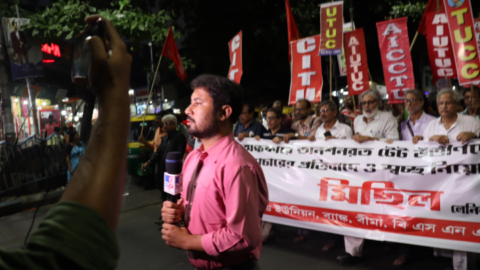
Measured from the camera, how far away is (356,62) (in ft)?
24.1

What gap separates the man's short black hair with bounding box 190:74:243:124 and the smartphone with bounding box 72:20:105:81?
1182mm

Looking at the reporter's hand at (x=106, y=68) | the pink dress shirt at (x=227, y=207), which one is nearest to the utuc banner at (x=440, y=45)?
the pink dress shirt at (x=227, y=207)

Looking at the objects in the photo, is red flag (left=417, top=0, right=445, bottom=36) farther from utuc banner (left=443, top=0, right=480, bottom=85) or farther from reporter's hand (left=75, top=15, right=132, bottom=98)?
reporter's hand (left=75, top=15, right=132, bottom=98)

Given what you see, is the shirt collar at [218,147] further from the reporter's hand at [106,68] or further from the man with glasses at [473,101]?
the man with glasses at [473,101]

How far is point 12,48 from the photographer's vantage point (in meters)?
7.09

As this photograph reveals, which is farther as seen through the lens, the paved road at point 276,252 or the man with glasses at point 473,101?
the man with glasses at point 473,101

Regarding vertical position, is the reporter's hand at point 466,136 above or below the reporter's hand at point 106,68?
below

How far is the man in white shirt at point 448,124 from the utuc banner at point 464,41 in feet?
6.21

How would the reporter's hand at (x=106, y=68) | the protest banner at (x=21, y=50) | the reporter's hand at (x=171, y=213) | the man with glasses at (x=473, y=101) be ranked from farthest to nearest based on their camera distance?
the protest banner at (x=21, y=50)
the man with glasses at (x=473, y=101)
the reporter's hand at (x=171, y=213)
the reporter's hand at (x=106, y=68)

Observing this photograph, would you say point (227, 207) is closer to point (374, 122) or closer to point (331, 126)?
point (331, 126)

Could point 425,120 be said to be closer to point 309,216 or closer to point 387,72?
point 387,72

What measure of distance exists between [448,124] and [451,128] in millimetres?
81

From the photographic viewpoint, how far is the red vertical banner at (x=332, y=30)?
6.79 m

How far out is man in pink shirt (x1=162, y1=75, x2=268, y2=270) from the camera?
163cm
